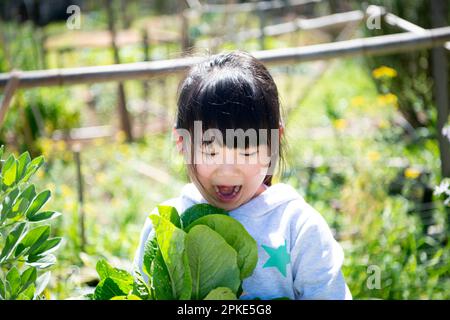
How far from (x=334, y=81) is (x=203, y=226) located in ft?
18.7

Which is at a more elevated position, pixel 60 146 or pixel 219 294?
pixel 60 146

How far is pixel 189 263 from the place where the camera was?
3.33 feet

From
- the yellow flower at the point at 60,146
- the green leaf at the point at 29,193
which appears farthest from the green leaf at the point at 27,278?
the yellow flower at the point at 60,146

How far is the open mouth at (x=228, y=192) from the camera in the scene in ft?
3.82

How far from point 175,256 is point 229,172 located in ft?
0.71

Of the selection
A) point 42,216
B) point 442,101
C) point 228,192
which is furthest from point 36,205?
point 442,101

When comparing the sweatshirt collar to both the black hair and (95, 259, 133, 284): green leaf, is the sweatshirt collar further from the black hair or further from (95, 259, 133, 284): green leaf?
(95, 259, 133, 284): green leaf

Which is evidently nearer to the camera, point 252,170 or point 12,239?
point 12,239

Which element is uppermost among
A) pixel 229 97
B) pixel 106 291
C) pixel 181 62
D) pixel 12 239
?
pixel 181 62

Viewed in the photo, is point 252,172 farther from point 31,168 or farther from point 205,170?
point 31,168

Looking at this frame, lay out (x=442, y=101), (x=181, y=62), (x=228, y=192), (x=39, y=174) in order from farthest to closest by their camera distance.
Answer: (x=39, y=174) → (x=442, y=101) → (x=181, y=62) → (x=228, y=192)

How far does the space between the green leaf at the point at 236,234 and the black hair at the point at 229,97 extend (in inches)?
6.4
